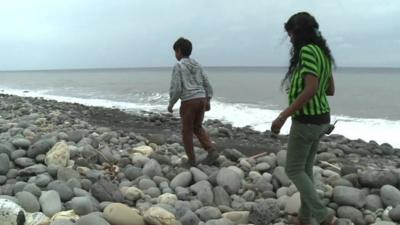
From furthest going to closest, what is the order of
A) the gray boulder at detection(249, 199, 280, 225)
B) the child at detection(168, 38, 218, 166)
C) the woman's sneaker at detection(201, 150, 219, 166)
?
the woman's sneaker at detection(201, 150, 219, 166)
the child at detection(168, 38, 218, 166)
the gray boulder at detection(249, 199, 280, 225)

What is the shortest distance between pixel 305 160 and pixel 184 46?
258 cm

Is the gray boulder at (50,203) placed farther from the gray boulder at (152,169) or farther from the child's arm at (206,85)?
the child's arm at (206,85)

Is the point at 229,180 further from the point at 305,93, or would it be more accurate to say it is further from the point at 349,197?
the point at 305,93

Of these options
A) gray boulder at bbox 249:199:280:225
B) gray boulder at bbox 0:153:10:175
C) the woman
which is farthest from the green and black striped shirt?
gray boulder at bbox 0:153:10:175

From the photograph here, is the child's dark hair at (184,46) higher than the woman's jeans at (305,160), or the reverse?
the child's dark hair at (184,46)

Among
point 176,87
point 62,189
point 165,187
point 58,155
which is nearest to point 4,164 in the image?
point 58,155

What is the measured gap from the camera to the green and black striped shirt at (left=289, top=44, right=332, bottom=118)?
3.69 metres

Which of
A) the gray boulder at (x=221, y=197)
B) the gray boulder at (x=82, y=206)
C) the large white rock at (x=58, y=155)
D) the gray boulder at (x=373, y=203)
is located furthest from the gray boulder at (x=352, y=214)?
the large white rock at (x=58, y=155)

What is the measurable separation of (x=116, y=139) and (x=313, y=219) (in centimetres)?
487

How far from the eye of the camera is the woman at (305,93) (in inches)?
146

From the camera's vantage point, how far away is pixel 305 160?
4.05 metres

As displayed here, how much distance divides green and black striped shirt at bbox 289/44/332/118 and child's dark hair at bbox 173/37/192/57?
7.81 feet

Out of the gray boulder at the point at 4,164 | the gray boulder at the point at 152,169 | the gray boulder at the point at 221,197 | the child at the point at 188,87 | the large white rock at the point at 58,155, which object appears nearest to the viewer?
the gray boulder at the point at 221,197

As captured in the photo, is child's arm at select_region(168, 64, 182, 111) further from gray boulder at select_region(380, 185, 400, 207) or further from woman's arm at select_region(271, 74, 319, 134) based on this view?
gray boulder at select_region(380, 185, 400, 207)
